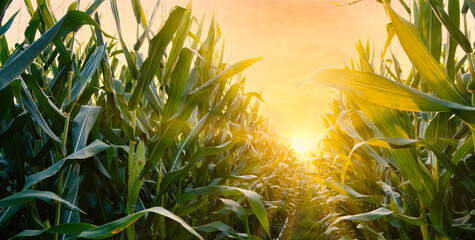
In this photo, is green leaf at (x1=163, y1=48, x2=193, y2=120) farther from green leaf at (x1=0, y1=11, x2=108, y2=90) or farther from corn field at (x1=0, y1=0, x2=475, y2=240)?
green leaf at (x1=0, y1=11, x2=108, y2=90)

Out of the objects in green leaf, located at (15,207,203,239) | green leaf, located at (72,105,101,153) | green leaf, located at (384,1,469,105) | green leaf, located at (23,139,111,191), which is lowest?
green leaf, located at (15,207,203,239)

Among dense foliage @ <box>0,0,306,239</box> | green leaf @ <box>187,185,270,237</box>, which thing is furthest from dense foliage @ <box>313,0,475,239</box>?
dense foliage @ <box>0,0,306,239</box>

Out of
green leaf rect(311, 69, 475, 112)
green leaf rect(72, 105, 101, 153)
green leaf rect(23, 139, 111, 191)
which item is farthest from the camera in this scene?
green leaf rect(72, 105, 101, 153)

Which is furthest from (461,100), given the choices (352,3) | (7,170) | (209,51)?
(7,170)

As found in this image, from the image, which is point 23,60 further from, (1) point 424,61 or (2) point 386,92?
(1) point 424,61

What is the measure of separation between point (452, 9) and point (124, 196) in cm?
110

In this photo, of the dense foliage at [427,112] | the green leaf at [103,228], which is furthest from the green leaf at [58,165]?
the dense foliage at [427,112]

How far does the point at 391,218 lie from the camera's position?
1.03 m

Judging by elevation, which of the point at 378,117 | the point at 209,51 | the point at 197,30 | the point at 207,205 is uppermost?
the point at 197,30

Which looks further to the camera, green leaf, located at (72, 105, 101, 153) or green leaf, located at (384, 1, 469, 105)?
green leaf, located at (72, 105, 101, 153)

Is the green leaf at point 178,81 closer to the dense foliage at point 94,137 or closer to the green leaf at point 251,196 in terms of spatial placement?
the dense foliage at point 94,137

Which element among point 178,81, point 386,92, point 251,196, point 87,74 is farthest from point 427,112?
point 87,74

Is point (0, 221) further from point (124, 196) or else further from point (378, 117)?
point (378, 117)

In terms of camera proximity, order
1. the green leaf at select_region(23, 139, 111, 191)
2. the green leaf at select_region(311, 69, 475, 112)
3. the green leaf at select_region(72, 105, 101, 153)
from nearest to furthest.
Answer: the green leaf at select_region(311, 69, 475, 112), the green leaf at select_region(23, 139, 111, 191), the green leaf at select_region(72, 105, 101, 153)
